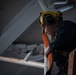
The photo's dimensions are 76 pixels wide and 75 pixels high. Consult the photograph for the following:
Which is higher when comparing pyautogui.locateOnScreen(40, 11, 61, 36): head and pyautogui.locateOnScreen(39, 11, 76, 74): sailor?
pyautogui.locateOnScreen(40, 11, 61, 36): head

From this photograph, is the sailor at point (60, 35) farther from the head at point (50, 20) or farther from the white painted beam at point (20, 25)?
the white painted beam at point (20, 25)

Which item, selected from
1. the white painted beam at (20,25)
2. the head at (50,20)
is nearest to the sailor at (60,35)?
the head at (50,20)

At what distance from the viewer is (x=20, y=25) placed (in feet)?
6.75

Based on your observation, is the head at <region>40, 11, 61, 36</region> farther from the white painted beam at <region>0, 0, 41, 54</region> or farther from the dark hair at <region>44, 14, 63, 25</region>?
the white painted beam at <region>0, 0, 41, 54</region>

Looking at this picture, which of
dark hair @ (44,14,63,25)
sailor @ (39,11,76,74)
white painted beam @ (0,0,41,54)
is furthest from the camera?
white painted beam @ (0,0,41,54)

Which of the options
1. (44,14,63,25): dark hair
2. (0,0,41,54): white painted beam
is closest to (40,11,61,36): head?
(44,14,63,25): dark hair

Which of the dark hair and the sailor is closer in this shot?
the sailor

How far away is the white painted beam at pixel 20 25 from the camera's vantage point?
2.00 m

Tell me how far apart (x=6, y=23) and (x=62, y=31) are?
3.40 feet

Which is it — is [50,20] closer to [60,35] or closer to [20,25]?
[60,35]

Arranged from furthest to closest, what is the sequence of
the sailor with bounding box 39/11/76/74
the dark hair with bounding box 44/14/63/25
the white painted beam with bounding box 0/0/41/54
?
the white painted beam with bounding box 0/0/41/54 < the dark hair with bounding box 44/14/63/25 < the sailor with bounding box 39/11/76/74

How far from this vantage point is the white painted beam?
2002mm

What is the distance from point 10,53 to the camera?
2273mm

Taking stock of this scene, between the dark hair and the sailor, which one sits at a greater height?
the dark hair
